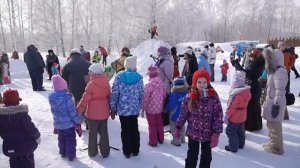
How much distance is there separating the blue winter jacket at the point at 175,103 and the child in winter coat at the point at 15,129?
100 inches

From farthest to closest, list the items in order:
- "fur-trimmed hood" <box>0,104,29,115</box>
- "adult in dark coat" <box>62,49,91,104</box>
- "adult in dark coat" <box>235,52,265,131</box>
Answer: "adult in dark coat" <box>62,49,91,104</box>, "adult in dark coat" <box>235,52,265,131</box>, "fur-trimmed hood" <box>0,104,29,115</box>

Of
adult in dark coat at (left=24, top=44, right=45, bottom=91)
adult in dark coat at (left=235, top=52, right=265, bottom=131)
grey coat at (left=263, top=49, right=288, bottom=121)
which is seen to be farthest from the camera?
adult in dark coat at (left=24, top=44, right=45, bottom=91)

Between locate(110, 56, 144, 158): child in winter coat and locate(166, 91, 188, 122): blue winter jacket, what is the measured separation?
68 centimetres

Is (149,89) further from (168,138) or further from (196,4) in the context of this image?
(196,4)

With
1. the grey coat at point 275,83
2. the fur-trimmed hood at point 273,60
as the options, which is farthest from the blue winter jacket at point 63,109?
the fur-trimmed hood at point 273,60

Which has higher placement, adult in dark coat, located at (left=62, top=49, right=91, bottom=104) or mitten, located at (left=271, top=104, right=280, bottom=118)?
adult in dark coat, located at (left=62, top=49, right=91, bottom=104)

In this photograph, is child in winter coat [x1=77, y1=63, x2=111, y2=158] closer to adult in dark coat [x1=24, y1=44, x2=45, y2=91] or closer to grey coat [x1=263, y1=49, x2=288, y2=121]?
grey coat [x1=263, y1=49, x2=288, y2=121]

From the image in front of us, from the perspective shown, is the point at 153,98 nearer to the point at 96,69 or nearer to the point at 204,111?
the point at 96,69

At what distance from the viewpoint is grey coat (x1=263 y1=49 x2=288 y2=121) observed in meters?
5.45

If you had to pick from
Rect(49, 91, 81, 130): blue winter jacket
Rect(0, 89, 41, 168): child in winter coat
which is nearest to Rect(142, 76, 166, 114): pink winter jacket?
Rect(49, 91, 81, 130): blue winter jacket

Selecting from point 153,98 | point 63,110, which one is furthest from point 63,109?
point 153,98

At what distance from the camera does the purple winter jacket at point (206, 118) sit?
14.1 ft

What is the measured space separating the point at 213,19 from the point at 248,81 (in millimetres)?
56492

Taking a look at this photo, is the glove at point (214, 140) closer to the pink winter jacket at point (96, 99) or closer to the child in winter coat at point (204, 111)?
the child in winter coat at point (204, 111)
